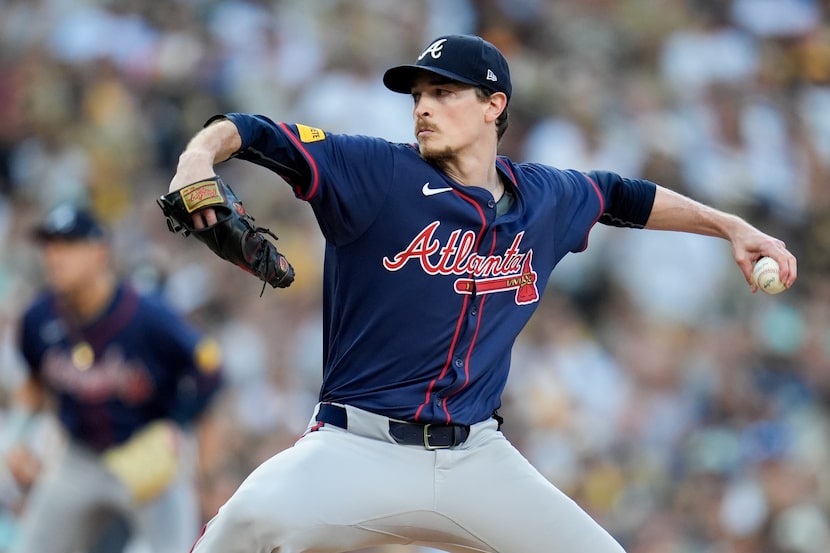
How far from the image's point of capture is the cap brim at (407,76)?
175 inches

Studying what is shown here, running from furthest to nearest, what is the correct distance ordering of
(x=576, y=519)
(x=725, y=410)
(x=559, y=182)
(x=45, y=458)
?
1. (x=725, y=410)
2. (x=45, y=458)
3. (x=559, y=182)
4. (x=576, y=519)

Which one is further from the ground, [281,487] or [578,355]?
[281,487]

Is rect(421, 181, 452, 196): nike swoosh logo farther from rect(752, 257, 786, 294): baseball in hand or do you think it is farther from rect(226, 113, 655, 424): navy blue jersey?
rect(752, 257, 786, 294): baseball in hand

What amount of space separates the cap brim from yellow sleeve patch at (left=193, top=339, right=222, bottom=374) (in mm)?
2442

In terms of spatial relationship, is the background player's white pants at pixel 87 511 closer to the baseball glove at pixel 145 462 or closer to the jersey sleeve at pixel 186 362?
the baseball glove at pixel 145 462

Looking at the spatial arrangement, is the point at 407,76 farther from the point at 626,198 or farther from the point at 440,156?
the point at 626,198

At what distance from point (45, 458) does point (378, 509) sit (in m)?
3.51

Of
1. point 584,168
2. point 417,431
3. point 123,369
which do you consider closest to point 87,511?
point 123,369

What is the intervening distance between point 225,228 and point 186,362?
2946mm

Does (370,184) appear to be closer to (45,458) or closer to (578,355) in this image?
(45,458)

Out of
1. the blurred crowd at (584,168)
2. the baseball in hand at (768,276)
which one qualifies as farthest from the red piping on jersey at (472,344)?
the blurred crowd at (584,168)

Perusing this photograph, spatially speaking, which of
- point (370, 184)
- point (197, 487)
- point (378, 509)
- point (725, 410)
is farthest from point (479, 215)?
point (725, 410)

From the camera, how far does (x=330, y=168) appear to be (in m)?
4.27

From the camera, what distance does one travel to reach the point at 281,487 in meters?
4.07
